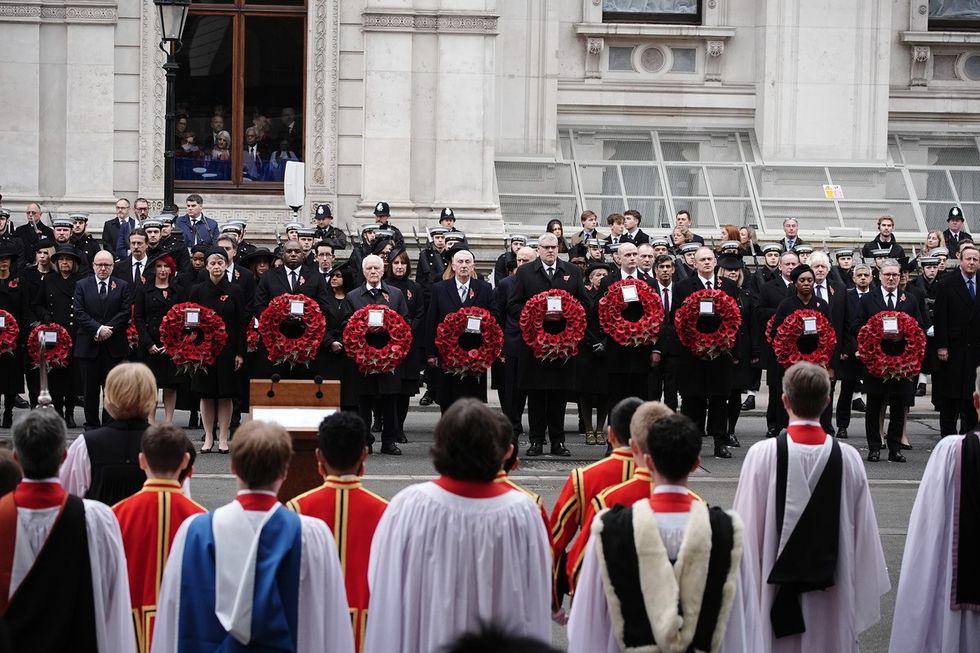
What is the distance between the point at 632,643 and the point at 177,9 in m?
14.9

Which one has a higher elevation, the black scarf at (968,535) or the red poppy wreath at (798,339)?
the red poppy wreath at (798,339)

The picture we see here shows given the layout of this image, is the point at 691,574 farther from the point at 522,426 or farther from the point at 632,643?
the point at 522,426

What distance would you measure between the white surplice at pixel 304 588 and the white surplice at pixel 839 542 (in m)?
2.37

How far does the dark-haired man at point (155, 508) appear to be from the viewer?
6875 mm

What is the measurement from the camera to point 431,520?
20.7ft

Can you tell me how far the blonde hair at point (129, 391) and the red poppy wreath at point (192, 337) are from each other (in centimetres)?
832

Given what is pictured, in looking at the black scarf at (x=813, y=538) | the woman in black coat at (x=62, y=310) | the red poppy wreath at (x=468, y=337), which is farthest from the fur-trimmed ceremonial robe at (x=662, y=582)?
the woman in black coat at (x=62, y=310)

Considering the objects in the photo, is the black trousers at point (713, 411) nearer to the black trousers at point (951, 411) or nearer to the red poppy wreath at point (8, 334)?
the black trousers at point (951, 411)

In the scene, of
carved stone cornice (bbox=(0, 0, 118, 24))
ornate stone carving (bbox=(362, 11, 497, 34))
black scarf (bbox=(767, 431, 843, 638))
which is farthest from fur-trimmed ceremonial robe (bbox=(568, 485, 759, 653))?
carved stone cornice (bbox=(0, 0, 118, 24))

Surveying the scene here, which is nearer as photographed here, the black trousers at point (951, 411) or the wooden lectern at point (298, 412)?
the wooden lectern at point (298, 412)

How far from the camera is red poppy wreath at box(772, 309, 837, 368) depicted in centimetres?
1662

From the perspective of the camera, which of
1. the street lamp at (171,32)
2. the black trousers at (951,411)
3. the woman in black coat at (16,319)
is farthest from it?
the street lamp at (171,32)

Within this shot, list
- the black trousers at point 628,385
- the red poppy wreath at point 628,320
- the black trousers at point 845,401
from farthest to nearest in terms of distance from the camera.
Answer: the black trousers at point 845,401 < the black trousers at point 628,385 < the red poppy wreath at point 628,320

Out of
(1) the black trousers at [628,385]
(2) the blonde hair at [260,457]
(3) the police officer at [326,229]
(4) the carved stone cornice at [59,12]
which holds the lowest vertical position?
(1) the black trousers at [628,385]
